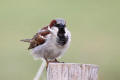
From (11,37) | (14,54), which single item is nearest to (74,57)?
(14,54)

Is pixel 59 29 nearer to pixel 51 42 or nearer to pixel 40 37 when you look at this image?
pixel 51 42

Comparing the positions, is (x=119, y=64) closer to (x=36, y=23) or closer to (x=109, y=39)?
(x=109, y=39)

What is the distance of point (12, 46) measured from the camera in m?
11.8

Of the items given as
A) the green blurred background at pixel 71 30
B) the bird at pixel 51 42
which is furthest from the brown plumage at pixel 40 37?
the green blurred background at pixel 71 30

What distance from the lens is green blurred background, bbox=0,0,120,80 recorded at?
33.2ft

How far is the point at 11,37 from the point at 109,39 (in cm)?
221

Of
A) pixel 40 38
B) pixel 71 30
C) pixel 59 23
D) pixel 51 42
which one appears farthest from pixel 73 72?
pixel 71 30

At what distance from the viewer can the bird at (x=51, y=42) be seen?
19.9 feet

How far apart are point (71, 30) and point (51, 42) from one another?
21.2 ft

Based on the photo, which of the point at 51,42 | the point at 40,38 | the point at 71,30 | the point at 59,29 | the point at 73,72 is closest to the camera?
the point at 73,72

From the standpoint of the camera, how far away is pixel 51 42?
6.37 meters

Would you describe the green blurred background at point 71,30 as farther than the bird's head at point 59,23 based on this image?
Yes

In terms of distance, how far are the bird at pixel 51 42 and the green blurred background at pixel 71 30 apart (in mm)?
2648

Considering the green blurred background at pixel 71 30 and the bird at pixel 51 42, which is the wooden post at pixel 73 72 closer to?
the bird at pixel 51 42
